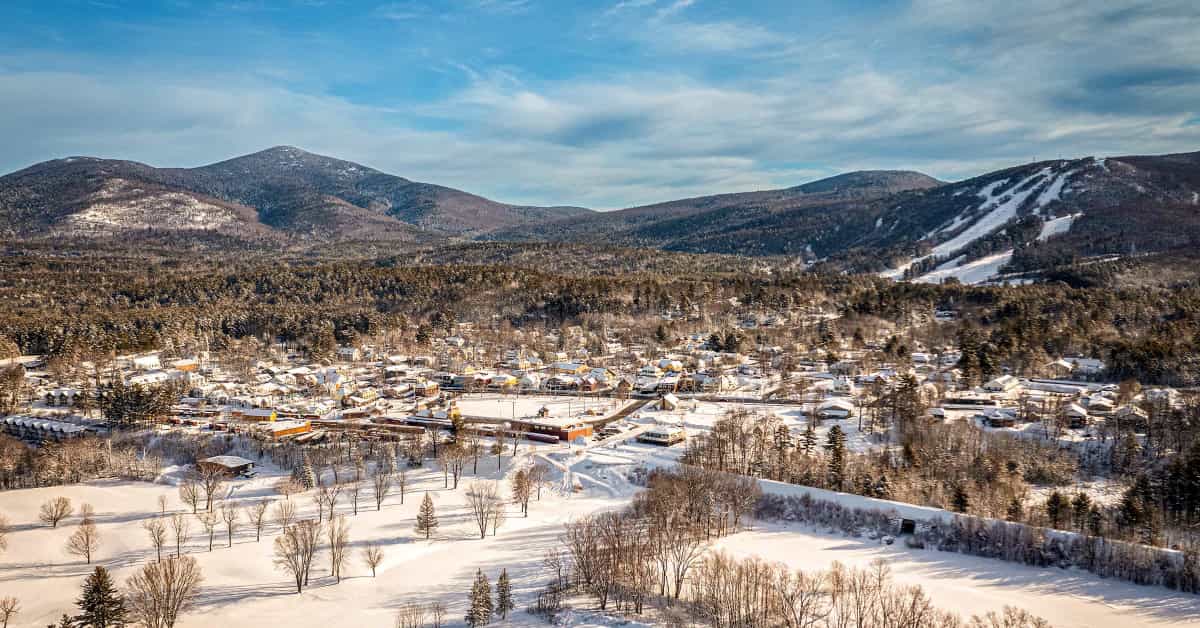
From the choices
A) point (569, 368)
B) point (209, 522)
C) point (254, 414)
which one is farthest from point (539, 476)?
point (569, 368)

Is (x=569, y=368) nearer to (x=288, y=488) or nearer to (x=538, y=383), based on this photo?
(x=538, y=383)

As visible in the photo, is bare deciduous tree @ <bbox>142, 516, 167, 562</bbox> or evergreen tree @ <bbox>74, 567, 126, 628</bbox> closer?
evergreen tree @ <bbox>74, 567, 126, 628</bbox>

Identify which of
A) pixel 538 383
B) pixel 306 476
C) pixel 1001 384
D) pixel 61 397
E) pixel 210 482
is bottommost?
pixel 306 476

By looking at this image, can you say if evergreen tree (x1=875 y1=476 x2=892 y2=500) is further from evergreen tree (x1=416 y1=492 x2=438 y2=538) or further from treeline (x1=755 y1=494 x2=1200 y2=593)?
evergreen tree (x1=416 y1=492 x2=438 y2=538)

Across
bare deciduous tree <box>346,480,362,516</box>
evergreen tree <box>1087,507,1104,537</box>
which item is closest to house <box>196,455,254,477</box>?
bare deciduous tree <box>346,480,362,516</box>

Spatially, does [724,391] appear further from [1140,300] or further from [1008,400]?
[1140,300]

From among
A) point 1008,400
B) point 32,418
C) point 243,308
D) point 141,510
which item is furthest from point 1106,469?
point 243,308
